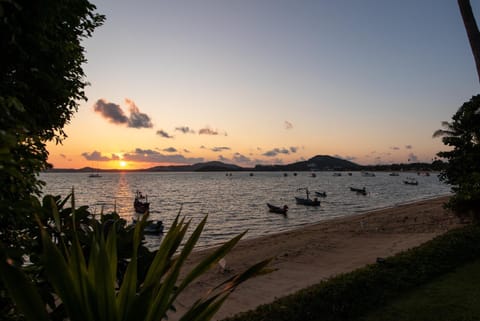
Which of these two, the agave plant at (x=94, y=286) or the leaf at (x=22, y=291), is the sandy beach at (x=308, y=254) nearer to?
the agave plant at (x=94, y=286)

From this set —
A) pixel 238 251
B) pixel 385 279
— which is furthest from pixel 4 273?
pixel 238 251

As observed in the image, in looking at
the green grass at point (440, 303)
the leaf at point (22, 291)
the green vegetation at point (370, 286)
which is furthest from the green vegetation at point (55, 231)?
the green grass at point (440, 303)

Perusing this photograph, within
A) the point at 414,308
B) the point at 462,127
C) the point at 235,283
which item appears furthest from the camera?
the point at 462,127

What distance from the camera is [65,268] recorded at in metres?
1.48

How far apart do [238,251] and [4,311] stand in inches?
833

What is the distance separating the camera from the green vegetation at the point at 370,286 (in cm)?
685

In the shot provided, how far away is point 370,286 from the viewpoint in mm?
8031

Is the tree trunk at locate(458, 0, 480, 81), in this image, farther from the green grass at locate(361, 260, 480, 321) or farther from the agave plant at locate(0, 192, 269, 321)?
the agave plant at locate(0, 192, 269, 321)

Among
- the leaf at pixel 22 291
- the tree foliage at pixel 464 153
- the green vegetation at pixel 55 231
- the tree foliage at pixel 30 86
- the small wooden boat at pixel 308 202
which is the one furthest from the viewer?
the small wooden boat at pixel 308 202

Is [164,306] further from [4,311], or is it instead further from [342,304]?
[342,304]

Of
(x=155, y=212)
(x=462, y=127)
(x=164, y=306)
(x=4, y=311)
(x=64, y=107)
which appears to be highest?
(x=462, y=127)

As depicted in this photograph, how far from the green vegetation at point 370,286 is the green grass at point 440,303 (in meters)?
0.26

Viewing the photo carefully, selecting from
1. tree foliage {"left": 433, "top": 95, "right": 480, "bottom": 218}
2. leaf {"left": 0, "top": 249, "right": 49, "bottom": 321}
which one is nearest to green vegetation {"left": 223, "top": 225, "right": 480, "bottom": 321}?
leaf {"left": 0, "top": 249, "right": 49, "bottom": 321}

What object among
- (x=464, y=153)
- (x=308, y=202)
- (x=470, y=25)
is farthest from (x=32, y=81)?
(x=308, y=202)
